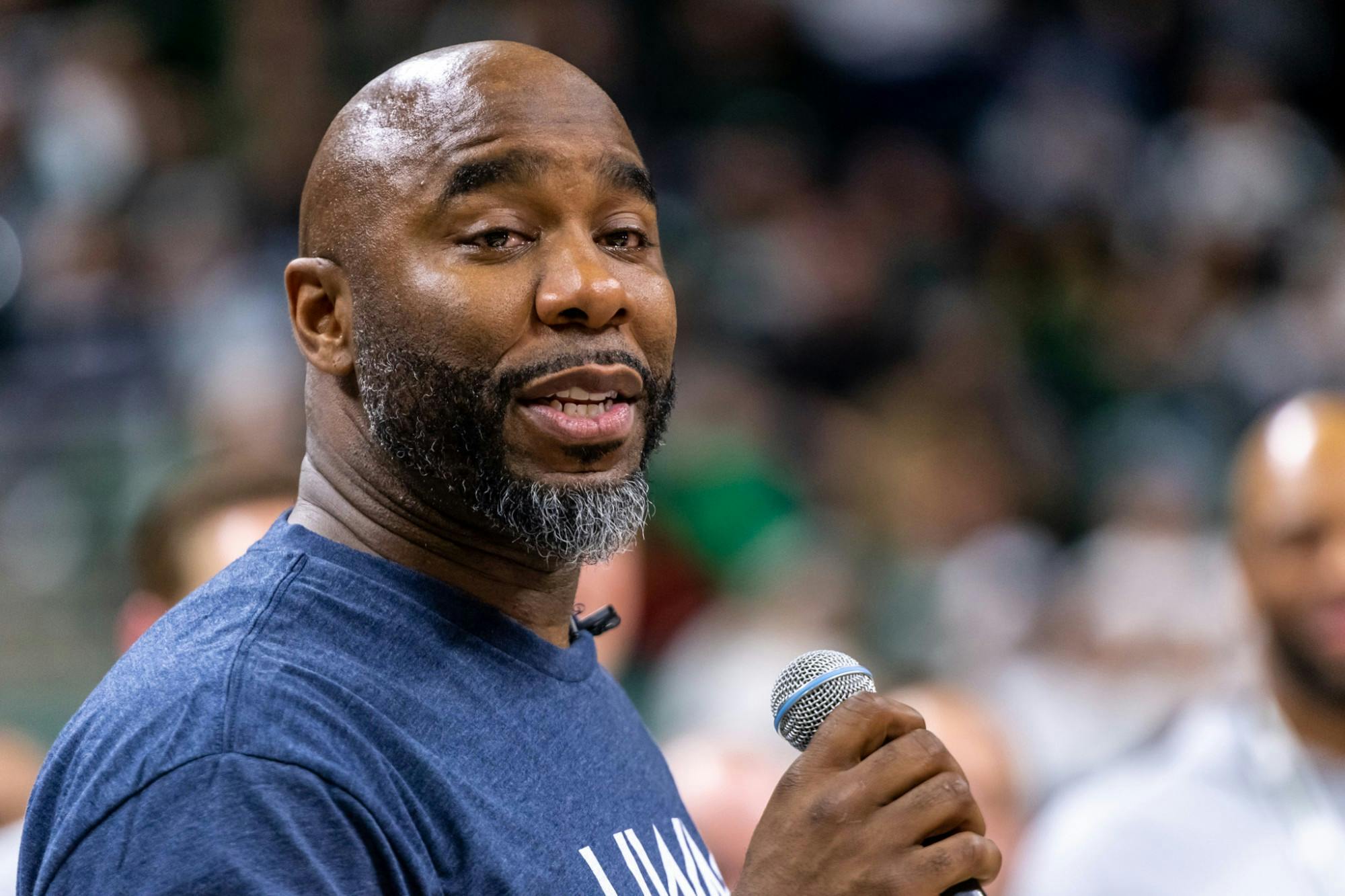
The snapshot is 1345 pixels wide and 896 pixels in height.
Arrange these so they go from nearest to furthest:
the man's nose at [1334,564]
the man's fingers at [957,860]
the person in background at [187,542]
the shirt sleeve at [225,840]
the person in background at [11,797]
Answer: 1. the shirt sleeve at [225,840]
2. the man's fingers at [957,860]
3. the person in background at [11,797]
4. the person in background at [187,542]
5. the man's nose at [1334,564]

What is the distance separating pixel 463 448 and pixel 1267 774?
102 inches

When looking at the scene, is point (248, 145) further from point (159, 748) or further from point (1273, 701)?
point (159, 748)

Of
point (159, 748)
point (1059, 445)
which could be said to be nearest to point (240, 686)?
point (159, 748)

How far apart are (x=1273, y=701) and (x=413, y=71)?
269 centimetres

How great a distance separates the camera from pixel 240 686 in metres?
1.39

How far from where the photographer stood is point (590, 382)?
1.70m

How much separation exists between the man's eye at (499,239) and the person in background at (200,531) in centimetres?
132

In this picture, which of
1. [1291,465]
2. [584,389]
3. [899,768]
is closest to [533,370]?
[584,389]

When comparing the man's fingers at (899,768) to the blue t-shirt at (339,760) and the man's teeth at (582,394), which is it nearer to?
the blue t-shirt at (339,760)

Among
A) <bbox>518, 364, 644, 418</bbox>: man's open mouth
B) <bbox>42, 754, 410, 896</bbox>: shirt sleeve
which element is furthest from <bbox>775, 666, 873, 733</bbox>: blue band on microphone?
<bbox>42, 754, 410, 896</bbox>: shirt sleeve

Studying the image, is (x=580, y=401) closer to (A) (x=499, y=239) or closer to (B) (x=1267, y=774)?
Answer: (A) (x=499, y=239)

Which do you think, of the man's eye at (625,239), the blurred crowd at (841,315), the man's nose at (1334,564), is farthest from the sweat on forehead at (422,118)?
the man's nose at (1334,564)

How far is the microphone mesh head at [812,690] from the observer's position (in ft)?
5.38

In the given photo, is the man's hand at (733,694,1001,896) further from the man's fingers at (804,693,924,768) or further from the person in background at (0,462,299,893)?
the person in background at (0,462,299,893)
